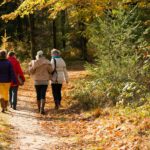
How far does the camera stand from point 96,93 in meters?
14.4

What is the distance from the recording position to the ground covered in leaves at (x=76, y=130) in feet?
31.5

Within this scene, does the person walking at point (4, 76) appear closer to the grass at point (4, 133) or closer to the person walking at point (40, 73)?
the grass at point (4, 133)

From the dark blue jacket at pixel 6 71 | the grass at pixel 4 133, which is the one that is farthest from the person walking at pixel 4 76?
the grass at pixel 4 133

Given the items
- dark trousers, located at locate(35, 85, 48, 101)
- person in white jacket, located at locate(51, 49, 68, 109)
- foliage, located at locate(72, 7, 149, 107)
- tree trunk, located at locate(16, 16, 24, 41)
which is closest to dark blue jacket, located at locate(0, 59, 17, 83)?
dark trousers, located at locate(35, 85, 48, 101)

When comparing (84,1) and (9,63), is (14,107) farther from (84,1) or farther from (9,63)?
(84,1)

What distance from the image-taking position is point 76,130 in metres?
11.7

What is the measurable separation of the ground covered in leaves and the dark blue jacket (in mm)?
1146

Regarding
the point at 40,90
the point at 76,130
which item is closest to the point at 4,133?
the point at 76,130

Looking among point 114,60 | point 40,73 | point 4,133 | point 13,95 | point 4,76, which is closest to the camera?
point 4,133

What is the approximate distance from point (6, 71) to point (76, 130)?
12.0 ft

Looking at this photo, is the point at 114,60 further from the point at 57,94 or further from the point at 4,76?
the point at 4,76

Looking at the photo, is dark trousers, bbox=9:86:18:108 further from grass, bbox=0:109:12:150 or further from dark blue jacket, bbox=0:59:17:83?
grass, bbox=0:109:12:150

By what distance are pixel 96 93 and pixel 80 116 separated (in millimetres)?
1238

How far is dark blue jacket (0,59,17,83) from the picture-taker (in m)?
14.0
